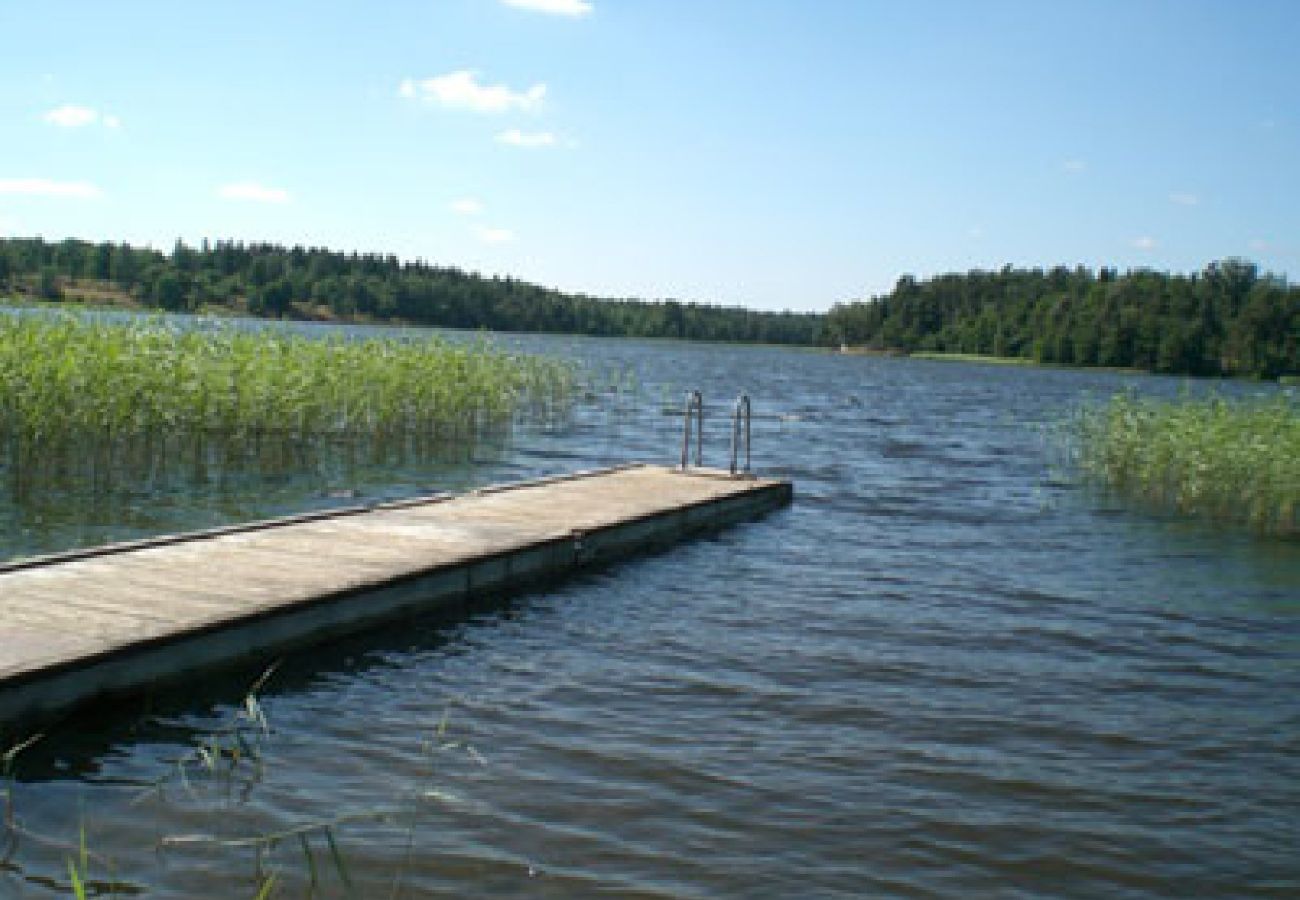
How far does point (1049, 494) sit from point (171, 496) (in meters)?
14.8

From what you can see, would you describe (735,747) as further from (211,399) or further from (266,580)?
(211,399)

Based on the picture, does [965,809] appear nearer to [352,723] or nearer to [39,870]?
[352,723]

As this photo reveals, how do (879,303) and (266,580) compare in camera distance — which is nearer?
(266,580)

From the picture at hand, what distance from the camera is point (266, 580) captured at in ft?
26.4

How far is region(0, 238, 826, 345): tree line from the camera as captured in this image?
8881cm

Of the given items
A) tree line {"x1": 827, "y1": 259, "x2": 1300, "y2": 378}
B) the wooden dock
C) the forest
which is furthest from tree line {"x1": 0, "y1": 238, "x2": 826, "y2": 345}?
the wooden dock

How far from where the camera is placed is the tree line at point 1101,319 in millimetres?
106500

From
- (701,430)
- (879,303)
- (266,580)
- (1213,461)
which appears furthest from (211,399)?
(879,303)

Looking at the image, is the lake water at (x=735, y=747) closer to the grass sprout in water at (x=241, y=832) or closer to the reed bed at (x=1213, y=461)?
the grass sprout in water at (x=241, y=832)

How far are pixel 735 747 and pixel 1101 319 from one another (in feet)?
393

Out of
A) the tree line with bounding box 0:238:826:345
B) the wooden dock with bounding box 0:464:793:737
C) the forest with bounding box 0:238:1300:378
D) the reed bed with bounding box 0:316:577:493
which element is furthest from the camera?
→ the forest with bounding box 0:238:1300:378

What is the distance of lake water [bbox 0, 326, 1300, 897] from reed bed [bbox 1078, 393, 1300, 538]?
15.5ft

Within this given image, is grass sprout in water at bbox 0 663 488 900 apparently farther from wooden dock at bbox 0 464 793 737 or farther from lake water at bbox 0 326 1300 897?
wooden dock at bbox 0 464 793 737

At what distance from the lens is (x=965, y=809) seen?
6262mm
